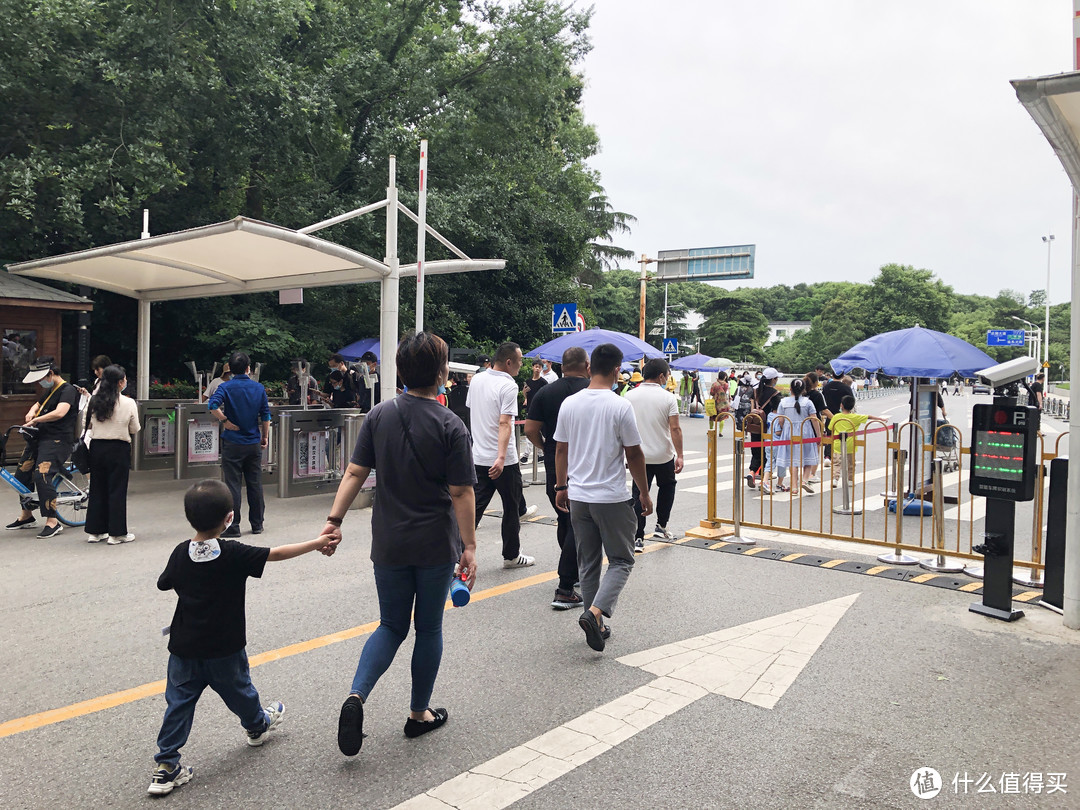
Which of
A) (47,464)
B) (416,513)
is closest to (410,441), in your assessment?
(416,513)

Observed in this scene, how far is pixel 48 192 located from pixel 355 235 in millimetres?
6211

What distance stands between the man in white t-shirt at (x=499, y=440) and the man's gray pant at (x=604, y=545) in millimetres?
1809

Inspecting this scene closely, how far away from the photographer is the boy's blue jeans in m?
3.24

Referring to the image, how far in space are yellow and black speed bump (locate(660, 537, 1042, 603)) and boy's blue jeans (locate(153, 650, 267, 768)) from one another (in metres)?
5.12

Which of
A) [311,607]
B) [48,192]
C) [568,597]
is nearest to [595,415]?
[568,597]

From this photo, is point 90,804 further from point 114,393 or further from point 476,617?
point 114,393

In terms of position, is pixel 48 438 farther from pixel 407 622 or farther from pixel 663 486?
pixel 407 622

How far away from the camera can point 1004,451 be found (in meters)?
5.40

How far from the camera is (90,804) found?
3113 mm

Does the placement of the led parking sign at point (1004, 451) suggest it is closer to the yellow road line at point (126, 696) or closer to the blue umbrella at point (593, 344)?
the yellow road line at point (126, 696)

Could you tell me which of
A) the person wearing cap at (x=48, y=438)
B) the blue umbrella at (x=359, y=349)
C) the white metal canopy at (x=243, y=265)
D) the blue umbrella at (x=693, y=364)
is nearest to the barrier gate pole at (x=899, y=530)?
the white metal canopy at (x=243, y=265)

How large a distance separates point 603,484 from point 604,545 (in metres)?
0.42

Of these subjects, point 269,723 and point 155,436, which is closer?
point 269,723

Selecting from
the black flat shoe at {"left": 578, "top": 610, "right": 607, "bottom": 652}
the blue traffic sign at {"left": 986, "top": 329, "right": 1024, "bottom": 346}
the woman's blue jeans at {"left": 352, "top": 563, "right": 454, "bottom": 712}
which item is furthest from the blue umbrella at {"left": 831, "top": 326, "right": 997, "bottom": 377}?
the blue traffic sign at {"left": 986, "top": 329, "right": 1024, "bottom": 346}
